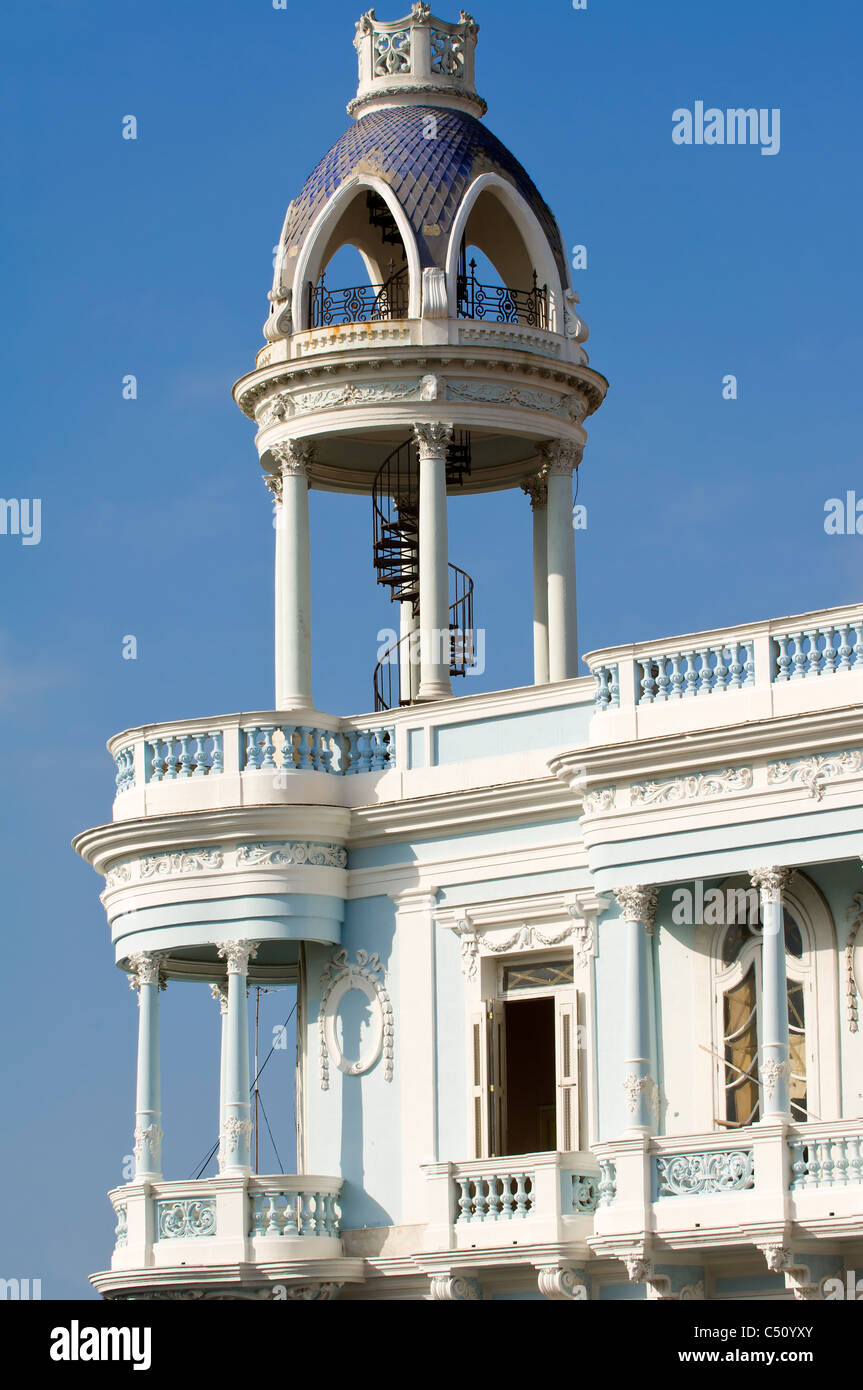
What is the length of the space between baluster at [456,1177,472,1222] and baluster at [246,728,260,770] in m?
5.54

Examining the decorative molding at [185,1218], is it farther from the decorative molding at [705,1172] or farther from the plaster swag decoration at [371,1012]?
the decorative molding at [705,1172]

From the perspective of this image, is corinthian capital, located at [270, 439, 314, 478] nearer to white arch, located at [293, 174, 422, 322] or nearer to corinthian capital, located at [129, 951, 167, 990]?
white arch, located at [293, 174, 422, 322]

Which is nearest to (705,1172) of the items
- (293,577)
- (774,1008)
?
(774,1008)

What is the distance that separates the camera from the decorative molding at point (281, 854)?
3934 centimetres

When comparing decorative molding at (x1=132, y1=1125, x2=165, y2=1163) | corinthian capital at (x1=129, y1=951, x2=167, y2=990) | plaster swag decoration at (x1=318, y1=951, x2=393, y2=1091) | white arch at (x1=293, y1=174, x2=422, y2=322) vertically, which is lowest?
decorative molding at (x1=132, y1=1125, x2=165, y2=1163)

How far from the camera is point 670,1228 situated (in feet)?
115

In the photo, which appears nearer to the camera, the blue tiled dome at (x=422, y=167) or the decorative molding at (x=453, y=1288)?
the decorative molding at (x=453, y=1288)

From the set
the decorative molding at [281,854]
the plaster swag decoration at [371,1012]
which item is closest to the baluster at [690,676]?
the decorative molding at [281,854]

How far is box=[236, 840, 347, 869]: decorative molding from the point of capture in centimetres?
3934

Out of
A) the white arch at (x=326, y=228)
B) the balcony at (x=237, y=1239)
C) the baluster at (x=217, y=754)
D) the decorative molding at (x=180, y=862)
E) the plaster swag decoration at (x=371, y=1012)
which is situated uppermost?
the white arch at (x=326, y=228)

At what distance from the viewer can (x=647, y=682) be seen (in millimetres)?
36938

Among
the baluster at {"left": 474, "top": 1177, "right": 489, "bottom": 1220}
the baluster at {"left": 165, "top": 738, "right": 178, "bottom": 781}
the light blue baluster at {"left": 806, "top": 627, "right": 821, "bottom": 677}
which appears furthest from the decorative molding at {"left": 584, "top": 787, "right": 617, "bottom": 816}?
the baluster at {"left": 165, "top": 738, "right": 178, "bottom": 781}

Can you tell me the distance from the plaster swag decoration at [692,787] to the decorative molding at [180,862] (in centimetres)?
554

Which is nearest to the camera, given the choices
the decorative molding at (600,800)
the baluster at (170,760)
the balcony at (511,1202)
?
the balcony at (511,1202)
